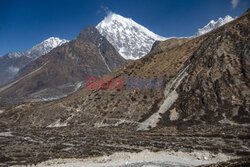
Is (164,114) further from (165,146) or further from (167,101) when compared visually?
(165,146)

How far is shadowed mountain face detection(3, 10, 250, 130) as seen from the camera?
5688cm

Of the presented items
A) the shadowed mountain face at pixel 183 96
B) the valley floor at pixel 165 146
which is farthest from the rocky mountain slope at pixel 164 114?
the valley floor at pixel 165 146

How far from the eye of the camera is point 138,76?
91375mm

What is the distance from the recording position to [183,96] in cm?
6600

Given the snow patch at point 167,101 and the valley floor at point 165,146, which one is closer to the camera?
the valley floor at point 165,146

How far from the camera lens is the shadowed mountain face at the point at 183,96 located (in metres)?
56.9

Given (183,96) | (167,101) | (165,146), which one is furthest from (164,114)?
(165,146)

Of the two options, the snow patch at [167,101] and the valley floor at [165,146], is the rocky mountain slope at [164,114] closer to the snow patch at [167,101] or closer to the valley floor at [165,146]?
the snow patch at [167,101]

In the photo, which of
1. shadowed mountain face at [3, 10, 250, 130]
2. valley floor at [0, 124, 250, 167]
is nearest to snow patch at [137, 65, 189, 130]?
shadowed mountain face at [3, 10, 250, 130]

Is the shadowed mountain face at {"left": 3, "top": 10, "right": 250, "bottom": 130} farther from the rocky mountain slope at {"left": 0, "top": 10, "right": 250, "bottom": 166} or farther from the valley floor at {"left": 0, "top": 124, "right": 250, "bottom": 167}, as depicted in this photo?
the valley floor at {"left": 0, "top": 124, "right": 250, "bottom": 167}

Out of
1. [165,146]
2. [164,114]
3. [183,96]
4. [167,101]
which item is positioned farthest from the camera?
[167,101]

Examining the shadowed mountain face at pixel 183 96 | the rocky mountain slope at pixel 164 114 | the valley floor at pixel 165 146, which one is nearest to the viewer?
the valley floor at pixel 165 146

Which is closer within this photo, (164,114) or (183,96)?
(164,114)

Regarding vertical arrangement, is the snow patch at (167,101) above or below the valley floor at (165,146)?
above
